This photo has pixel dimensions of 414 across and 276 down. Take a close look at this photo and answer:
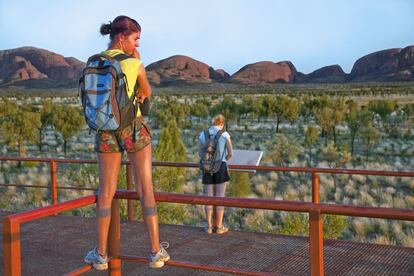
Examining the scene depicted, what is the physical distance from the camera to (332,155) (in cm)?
2127

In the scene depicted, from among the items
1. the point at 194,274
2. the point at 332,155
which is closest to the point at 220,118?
the point at 194,274

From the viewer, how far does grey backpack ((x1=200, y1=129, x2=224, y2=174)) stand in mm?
7473

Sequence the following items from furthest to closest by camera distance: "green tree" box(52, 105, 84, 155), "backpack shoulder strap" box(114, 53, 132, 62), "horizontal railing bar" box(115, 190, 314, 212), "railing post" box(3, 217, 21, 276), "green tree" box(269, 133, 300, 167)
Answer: "green tree" box(52, 105, 84, 155) < "green tree" box(269, 133, 300, 167) < "backpack shoulder strap" box(114, 53, 132, 62) < "horizontal railing bar" box(115, 190, 314, 212) < "railing post" box(3, 217, 21, 276)

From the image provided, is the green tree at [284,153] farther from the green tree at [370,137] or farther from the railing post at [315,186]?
the railing post at [315,186]

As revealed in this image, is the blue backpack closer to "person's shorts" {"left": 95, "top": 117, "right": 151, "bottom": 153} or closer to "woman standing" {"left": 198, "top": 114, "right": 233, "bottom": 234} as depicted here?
"person's shorts" {"left": 95, "top": 117, "right": 151, "bottom": 153}

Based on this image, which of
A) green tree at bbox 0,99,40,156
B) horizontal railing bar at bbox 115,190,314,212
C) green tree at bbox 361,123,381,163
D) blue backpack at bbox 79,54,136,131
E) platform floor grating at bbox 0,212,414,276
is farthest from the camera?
green tree at bbox 0,99,40,156

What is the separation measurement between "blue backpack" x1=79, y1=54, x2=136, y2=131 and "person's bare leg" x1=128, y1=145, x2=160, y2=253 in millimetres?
243

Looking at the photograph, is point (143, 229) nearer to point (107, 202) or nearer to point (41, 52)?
point (107, 202)

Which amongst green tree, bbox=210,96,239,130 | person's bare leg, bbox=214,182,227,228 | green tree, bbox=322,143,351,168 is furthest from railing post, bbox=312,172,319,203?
green tree, bbox=210,96,239,130

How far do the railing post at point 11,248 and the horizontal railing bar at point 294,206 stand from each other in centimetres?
78

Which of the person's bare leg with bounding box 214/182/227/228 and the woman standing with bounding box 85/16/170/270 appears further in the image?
the person's bare leg with bounding box 214/182/227/228

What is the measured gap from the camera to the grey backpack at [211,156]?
747cm

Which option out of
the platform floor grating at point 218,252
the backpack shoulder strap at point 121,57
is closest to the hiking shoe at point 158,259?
the backpack shoulder strap at point 121,57

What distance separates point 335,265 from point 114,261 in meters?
3.19
